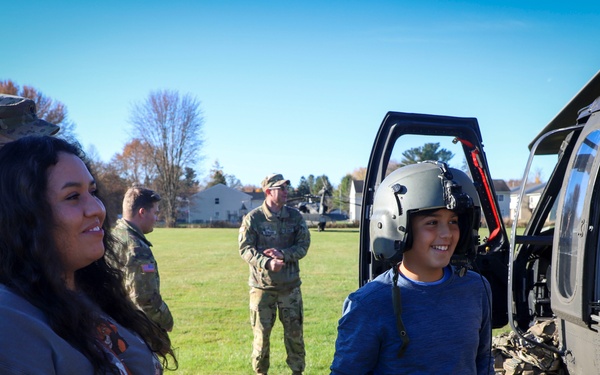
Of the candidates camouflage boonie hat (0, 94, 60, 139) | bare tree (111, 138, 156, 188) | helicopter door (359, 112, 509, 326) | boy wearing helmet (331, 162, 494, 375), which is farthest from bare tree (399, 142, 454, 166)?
bare tree (111, 138, 156, 188)

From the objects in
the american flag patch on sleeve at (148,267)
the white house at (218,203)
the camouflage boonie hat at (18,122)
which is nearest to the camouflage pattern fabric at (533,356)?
the american flag patch on sleeve at (148,267)

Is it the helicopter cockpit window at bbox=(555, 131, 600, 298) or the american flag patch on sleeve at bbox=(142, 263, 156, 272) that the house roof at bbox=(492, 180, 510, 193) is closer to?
the american flag patch on sleeve at bbox=(142, 263, 156, 272)

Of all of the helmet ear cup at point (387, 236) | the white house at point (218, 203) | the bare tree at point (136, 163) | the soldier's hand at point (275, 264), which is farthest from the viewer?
the white house at point (218, 203)

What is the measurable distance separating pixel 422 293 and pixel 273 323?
4.04 m

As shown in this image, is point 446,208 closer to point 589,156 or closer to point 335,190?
point 589,156

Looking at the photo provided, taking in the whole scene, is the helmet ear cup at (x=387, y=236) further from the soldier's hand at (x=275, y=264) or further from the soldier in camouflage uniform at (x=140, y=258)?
the soldier's hand at (x=275, y=264)

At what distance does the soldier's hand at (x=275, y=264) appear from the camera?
19.7 feet

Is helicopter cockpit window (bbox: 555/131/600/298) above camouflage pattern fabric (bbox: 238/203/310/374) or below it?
above

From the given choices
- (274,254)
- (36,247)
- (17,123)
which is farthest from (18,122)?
(274,254)

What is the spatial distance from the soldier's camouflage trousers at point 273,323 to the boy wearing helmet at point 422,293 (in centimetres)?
376

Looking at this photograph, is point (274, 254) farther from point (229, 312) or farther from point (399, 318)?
point (229, 312)

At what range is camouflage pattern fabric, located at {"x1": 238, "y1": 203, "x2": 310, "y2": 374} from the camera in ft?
20.0

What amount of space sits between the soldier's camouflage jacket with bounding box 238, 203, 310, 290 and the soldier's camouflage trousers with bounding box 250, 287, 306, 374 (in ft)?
0.40

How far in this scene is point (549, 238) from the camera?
375cm
